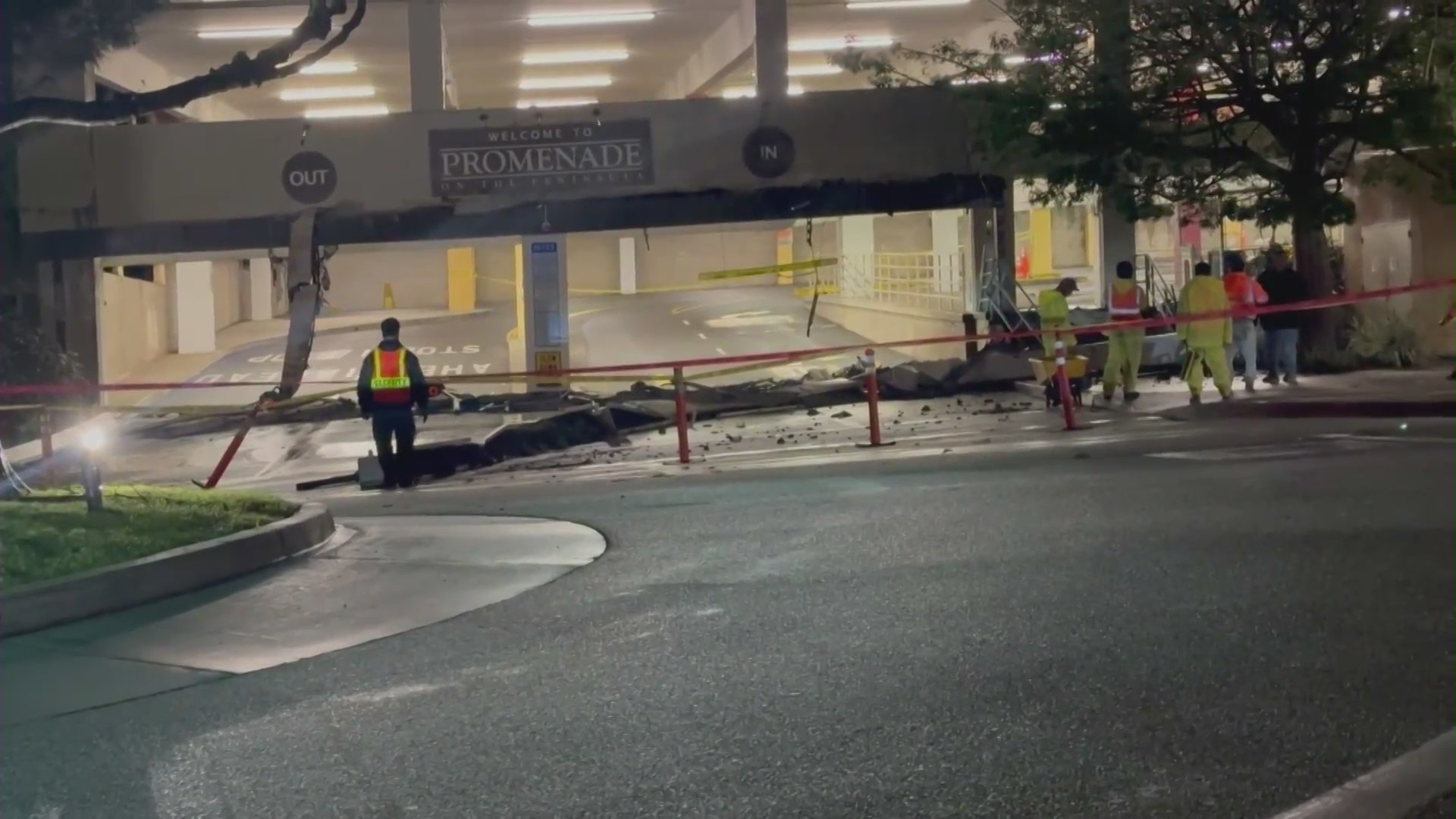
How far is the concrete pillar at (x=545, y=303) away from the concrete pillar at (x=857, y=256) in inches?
516

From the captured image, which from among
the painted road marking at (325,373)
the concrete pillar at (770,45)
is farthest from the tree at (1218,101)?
the painted road marking at (325,373)

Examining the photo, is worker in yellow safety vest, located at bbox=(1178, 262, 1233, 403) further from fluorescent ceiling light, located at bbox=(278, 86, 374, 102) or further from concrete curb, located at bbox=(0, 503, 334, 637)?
fluorescent ceiling light, located at bbox=(278, 86, 374, 102)

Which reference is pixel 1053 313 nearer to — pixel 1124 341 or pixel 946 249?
pixel 1124 341

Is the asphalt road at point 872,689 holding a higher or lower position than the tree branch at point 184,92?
lower

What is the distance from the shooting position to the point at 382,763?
5895mm

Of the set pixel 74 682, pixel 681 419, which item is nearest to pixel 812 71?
pixel 681 419

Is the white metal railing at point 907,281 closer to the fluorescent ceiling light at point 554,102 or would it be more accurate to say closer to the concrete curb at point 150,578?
the fluorescent ceiling light at point 554,102

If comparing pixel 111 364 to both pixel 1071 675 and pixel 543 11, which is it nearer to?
pixel 543 11

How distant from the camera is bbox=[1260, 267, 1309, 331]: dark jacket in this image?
1992 cm

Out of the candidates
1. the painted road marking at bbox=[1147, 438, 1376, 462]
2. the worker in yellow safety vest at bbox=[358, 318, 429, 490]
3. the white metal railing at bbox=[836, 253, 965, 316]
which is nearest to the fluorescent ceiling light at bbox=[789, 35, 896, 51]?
the white metal railing at bbox=[836, 253, 965, 316]

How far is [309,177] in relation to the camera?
85.1 feet

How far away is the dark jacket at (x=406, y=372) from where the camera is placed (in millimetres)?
15719

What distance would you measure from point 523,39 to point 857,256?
13.4m

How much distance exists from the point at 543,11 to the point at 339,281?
30.2 m
